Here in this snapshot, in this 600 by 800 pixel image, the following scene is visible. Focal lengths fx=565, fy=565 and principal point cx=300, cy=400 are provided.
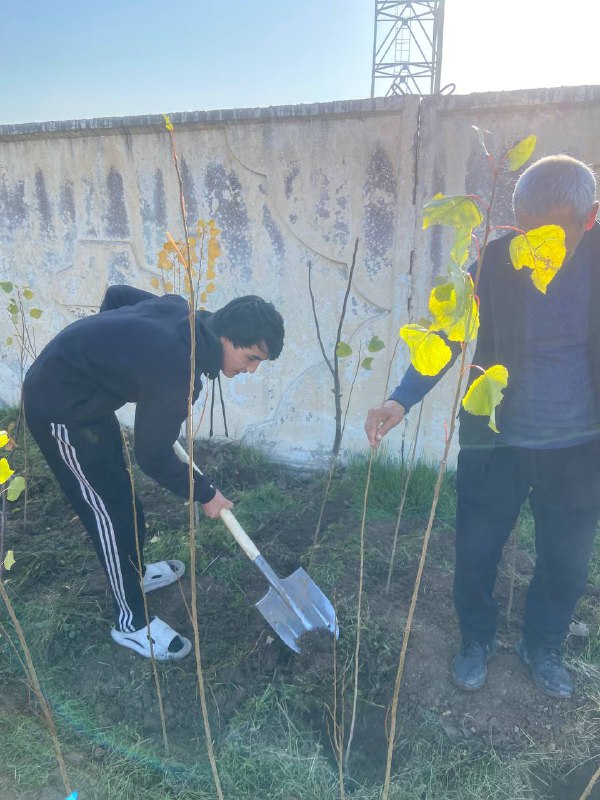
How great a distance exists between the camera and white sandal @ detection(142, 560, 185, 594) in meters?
2.69

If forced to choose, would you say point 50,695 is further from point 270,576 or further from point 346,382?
point 346,382

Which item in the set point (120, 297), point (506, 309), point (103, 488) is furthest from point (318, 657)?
point (120, 297)

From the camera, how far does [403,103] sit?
10.5ft

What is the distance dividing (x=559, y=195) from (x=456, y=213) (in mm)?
826

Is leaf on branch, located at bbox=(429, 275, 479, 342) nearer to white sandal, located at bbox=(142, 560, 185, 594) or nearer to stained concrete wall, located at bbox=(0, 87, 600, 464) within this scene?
white sandal, located at bbox=(142, 560, 185, 594)

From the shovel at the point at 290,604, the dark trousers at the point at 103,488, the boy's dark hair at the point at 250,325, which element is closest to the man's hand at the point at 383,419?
the boy's dark hair at the point at 250,325

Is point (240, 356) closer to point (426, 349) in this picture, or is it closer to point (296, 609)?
point (296, 609)

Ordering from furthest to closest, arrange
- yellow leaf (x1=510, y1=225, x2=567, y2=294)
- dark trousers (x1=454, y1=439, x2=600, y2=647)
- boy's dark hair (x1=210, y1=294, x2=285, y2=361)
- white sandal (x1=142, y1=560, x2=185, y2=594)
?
white sandal (x1=142, y1=560, x2=185, y2=594) → boy's dark hair (x1=210, y1=294, x2=285, y2=361) → dark trousers (x1=454, y1=439, x2=600, y2=647) → yellow leaf (x1=510, y1=225, x2=567, y2=294)

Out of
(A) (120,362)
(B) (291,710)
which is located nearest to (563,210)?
(A) (120,362)

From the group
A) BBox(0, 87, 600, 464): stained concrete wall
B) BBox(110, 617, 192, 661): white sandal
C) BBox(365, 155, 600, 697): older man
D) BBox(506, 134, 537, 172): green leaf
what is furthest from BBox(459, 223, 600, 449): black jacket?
BBox(110, 617, 192, 661): white sandal

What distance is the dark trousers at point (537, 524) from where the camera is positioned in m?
1.92

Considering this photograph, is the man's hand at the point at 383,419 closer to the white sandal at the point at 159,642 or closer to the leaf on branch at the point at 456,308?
the leaf on branch at the point at 456,308

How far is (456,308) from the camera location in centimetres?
91

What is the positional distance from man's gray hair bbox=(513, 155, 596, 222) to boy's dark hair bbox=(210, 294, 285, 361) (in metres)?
0.92
